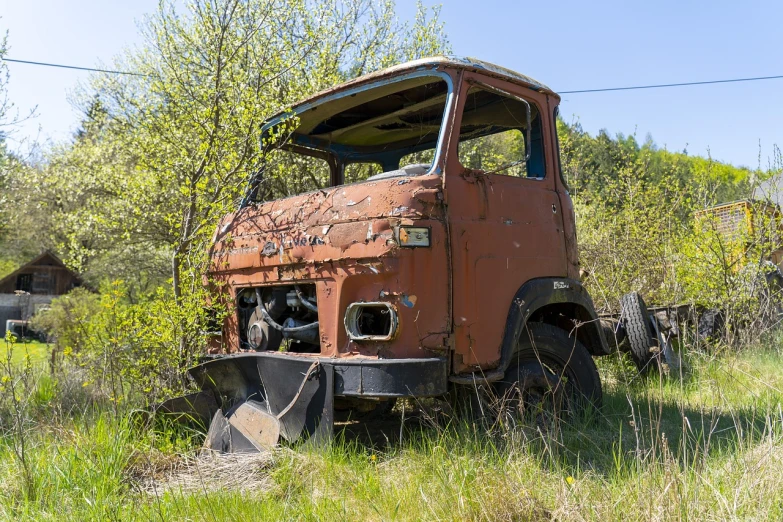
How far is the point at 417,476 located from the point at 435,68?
7.75ft

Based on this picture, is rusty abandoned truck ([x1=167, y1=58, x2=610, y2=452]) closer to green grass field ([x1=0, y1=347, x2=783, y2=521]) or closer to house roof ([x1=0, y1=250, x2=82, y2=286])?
green grass field ([x1=0, y1=347, x2=783, y2=521])

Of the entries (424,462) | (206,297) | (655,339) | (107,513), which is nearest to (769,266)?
(655,339)

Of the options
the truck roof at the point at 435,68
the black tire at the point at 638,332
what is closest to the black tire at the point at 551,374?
the truck roof at the point at 435,68

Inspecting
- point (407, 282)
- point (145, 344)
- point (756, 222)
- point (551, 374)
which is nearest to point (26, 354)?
point (145, 344)

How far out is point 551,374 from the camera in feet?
13.1

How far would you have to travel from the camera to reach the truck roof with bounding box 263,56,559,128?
3.69 metres

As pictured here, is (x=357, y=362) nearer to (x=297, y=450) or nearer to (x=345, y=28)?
(x=297, y=450)

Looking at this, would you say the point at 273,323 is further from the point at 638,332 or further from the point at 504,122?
the point at 638,332

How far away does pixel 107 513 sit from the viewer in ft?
8.85

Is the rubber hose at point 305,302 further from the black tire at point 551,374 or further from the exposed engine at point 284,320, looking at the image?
the black tire at point 551,374

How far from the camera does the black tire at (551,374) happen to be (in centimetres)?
379

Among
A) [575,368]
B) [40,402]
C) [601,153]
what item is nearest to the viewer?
[575,368]

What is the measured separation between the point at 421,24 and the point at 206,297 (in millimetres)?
9824

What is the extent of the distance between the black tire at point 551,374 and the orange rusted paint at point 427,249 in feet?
1.06
